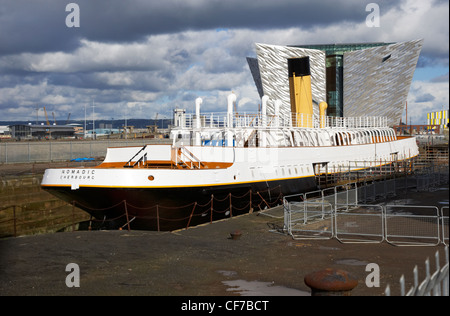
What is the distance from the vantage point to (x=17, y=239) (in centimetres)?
1714

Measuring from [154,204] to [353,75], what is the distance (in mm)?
79909

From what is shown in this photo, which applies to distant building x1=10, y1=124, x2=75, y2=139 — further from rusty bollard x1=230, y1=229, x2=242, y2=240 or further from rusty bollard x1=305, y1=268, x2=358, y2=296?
rusty bollard x1=305, y1=268, x2=358, y2=296

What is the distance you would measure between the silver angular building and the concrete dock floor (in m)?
72.8

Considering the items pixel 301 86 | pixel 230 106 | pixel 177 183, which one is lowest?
pixel 177 183

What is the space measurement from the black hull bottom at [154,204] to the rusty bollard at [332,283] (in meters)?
12.4

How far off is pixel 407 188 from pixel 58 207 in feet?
73.4

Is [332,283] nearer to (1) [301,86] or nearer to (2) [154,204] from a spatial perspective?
(2) [154,204]

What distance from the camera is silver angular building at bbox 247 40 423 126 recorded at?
87375 mm

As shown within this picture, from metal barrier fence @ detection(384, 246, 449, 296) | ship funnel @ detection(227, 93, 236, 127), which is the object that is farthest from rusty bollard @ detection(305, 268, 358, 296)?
ship funnel @ detection(227, 93, 236, 127)

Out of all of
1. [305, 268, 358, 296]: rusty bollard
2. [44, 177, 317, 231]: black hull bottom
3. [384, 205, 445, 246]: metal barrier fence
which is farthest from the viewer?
[44, 177, 317, 231]: black hull bottom

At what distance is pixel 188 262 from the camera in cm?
1338

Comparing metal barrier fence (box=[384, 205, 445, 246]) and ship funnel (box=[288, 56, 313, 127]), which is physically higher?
ship funnel (box=[288, 56, 313, 127])

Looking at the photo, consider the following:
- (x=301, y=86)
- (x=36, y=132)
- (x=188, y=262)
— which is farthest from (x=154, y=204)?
(x=36, y=132)
